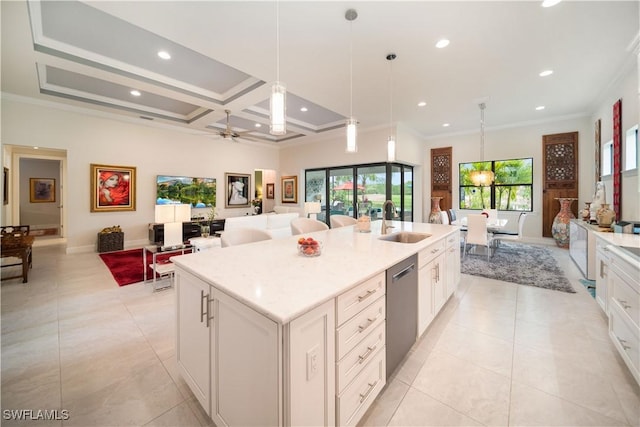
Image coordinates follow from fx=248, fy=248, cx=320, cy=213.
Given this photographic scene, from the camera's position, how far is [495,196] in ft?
22.2

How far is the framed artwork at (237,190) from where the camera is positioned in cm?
768

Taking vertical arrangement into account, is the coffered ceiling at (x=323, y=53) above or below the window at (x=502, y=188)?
above

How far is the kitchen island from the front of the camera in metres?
0.95

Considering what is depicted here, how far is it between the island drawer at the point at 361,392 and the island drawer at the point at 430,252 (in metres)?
0.80

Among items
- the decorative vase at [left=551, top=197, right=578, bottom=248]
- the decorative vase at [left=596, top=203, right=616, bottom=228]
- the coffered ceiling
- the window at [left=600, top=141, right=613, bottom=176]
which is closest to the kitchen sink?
the coffered ceiling

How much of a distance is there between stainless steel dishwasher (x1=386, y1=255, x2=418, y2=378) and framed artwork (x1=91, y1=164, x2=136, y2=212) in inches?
262

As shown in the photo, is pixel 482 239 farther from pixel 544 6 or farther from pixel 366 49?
pixel 366 49

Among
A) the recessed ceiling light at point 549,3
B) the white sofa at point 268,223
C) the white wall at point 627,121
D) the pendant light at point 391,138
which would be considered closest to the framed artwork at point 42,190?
the white sofa at point 268,223

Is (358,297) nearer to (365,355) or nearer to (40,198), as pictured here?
(365,355)

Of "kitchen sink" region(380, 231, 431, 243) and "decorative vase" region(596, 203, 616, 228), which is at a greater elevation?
"decorative vase" region(596, 203, 616, 228)

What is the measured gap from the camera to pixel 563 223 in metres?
5.59

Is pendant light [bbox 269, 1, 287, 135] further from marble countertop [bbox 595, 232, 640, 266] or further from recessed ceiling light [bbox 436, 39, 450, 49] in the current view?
marble countertop [bbox 595, 232, 640, 266]

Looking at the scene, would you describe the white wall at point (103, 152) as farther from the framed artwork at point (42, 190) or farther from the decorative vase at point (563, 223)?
the decorative vase at point (563, 223)

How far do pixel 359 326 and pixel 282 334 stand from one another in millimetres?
529
